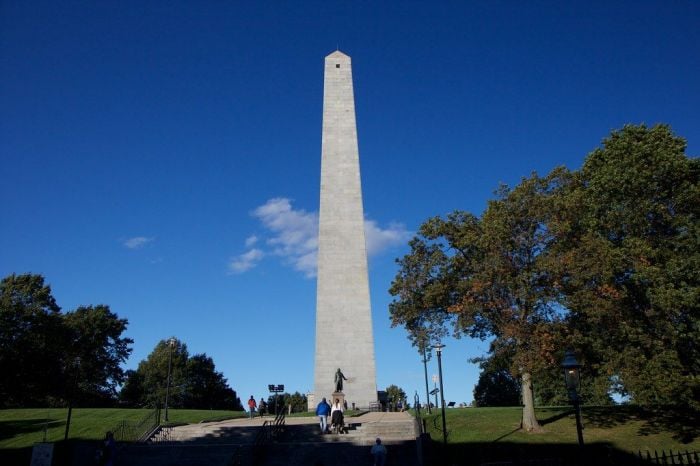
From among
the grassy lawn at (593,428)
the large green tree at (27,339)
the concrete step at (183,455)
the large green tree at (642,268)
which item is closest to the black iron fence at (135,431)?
the concrete step at (183,455)

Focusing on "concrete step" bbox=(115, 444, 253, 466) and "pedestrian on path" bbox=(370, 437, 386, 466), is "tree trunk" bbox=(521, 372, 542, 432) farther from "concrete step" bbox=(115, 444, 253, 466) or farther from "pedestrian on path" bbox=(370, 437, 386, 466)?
"concrete step" bbox=(115, 444, 253, 466)

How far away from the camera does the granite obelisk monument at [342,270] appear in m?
35.9

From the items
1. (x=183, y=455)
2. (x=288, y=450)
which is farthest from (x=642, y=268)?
(x=183, y=455)

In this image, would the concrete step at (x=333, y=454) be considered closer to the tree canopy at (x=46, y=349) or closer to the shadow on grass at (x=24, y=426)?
the shadow on grass at (x=24, y=426)

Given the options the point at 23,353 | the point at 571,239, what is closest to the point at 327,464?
the point at 571,239

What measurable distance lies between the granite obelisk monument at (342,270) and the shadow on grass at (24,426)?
1546 cm

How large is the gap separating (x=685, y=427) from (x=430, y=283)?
40.6 feet

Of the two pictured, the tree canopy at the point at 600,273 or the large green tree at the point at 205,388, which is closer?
the tree canopy at the point at 600,273

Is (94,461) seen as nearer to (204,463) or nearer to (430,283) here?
(204,463)

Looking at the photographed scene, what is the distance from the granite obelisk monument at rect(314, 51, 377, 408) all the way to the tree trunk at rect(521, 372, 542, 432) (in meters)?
12.8

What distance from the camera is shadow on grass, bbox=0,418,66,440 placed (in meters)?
24.5

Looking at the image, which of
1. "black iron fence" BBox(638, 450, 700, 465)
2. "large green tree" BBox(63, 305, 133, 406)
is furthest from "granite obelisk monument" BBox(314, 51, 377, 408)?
"large green tree" BBox(63, 305, 133, 406)

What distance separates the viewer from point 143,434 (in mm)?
21297

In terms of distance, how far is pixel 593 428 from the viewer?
23734 millimetres
